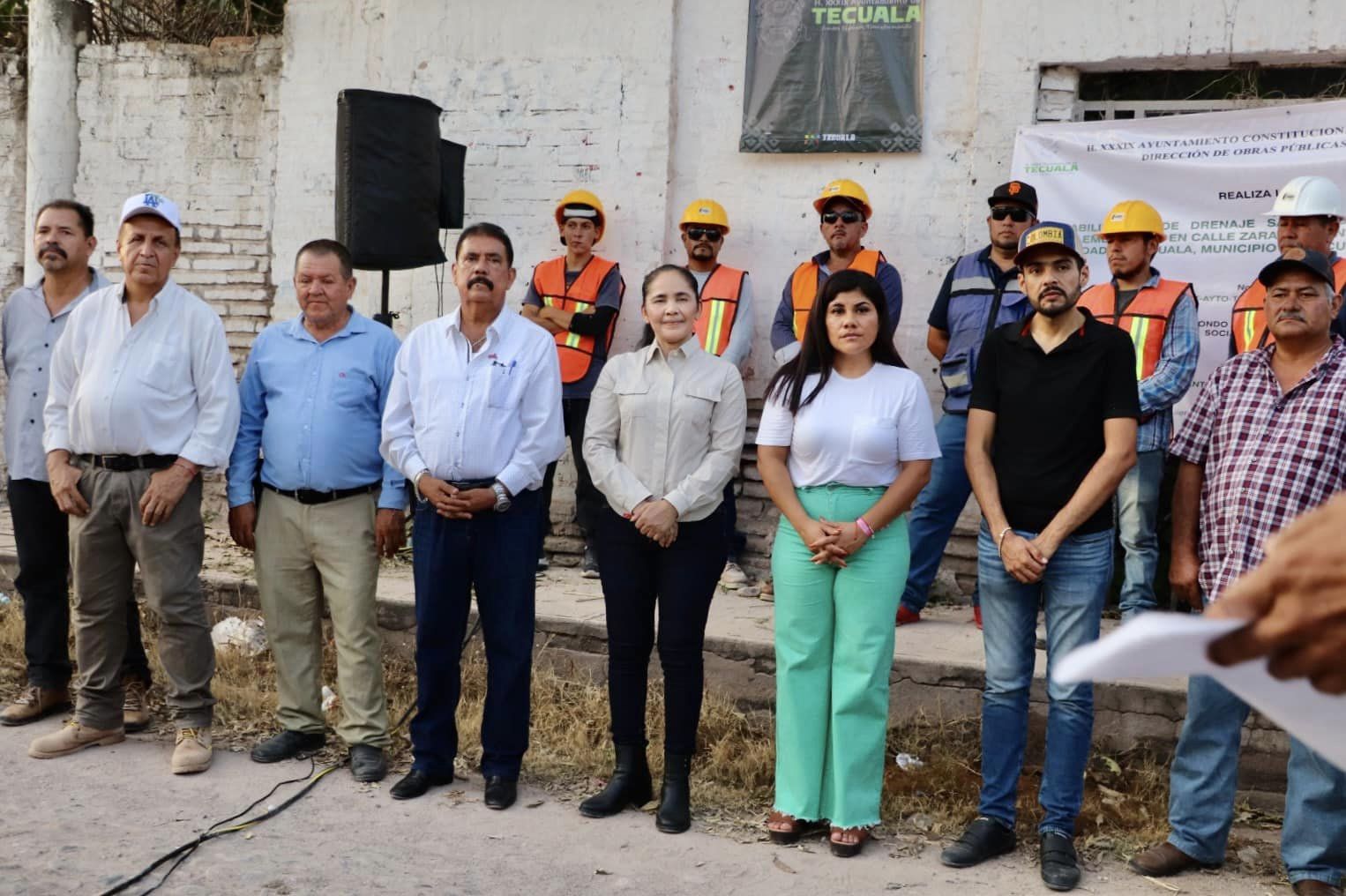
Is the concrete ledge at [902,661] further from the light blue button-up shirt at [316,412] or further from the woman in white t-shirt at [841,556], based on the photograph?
the light blue button-up shirt at [316,412]

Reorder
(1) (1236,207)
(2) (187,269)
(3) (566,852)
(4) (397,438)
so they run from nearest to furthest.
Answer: (3) (566,852), (4) (397,438), (1) (1236,207), (2) (187,269)

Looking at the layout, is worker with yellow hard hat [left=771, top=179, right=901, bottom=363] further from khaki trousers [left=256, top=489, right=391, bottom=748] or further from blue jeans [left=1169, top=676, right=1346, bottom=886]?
blue jeans [left=1169, top=676, right=1346, bottom=886]

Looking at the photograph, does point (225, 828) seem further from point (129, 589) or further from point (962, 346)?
point (962, 346)

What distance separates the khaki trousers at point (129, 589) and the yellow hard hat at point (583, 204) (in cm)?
282

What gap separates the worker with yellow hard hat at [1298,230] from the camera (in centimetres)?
527

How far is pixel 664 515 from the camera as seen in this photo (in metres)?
4.38

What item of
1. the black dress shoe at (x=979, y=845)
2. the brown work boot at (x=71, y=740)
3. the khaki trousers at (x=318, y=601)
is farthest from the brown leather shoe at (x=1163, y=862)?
the brown work boot at (x=71, y=740)

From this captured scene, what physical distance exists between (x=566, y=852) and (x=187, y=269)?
559 centimetres

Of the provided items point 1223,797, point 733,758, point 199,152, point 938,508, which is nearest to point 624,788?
point 733,758

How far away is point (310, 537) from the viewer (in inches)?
194

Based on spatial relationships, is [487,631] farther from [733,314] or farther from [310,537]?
[733,314]

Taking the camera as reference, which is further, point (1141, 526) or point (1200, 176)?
point (1200, 176)

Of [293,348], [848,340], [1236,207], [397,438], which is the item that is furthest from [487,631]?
[1236,207]

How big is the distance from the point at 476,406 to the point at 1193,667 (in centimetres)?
343
